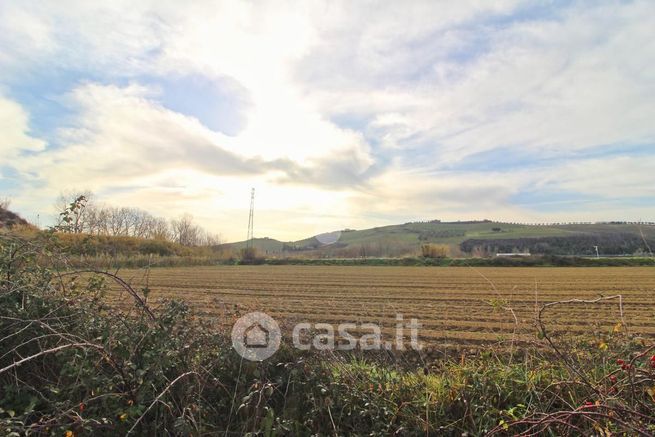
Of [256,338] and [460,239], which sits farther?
[460,239]


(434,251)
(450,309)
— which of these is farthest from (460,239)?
(450,309)

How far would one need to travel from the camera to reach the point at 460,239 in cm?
8344

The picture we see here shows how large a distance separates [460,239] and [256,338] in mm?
84397

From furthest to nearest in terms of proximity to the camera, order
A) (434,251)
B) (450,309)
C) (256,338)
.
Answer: (434,251)
(450,309)
(256,338)

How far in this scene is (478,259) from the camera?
139ft

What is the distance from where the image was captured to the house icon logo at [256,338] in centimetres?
361

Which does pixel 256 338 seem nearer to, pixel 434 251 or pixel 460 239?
pixel 434 251

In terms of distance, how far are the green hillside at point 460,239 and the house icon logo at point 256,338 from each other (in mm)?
48950

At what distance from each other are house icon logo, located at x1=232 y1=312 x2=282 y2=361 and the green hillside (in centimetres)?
4895

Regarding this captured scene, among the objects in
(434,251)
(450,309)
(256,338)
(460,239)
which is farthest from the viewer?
(460,239)

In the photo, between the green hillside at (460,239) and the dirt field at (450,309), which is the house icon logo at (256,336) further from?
the green hillside at (460,239)

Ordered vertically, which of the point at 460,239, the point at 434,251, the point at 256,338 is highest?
the point at 460,239

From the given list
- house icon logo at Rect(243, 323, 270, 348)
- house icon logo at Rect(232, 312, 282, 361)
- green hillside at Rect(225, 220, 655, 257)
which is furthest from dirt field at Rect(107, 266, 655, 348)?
green hillside at Rect(225, 220, 655, 257)

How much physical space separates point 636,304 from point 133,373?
15506mm
